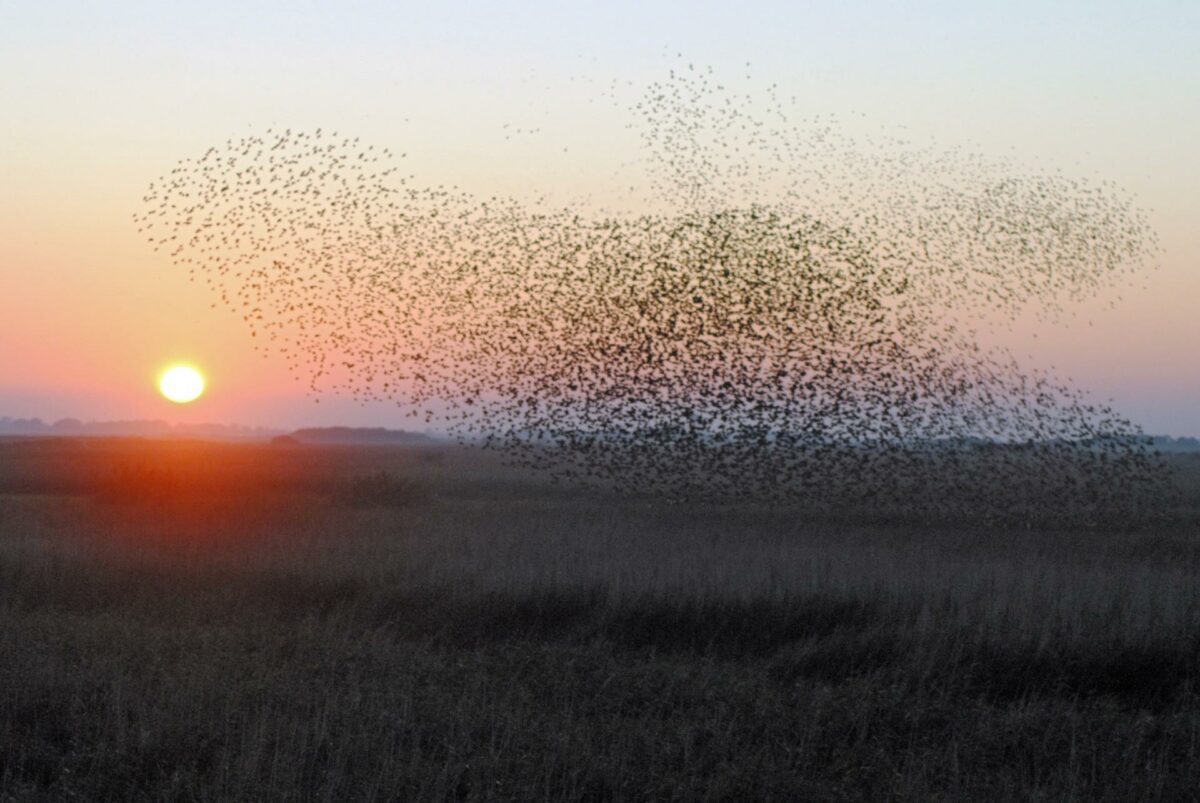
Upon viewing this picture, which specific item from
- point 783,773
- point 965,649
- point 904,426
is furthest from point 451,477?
point 783,773

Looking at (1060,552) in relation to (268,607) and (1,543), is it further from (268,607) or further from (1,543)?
(1,543)

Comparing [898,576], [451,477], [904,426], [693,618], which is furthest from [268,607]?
[451,477]

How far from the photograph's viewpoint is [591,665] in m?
10.9

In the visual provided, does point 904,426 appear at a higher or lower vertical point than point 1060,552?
higher

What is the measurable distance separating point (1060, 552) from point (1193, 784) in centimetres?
1123

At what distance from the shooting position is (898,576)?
15.2 meters

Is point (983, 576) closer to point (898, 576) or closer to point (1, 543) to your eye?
point (898, 576)

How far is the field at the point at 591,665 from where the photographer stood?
7809 mm

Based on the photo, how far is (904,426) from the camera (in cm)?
2362

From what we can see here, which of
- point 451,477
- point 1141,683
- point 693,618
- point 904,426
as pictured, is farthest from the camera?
point 451,477

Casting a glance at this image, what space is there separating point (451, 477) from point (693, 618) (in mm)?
30908

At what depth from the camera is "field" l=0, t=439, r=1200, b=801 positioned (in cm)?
781

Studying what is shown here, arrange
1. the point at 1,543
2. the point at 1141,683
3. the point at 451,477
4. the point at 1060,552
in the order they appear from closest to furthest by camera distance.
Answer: the point at 1141,683 < the point at 1,543 < the point at 1060,552 < the point at 451,477

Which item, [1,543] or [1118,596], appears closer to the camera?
[1118,596]
